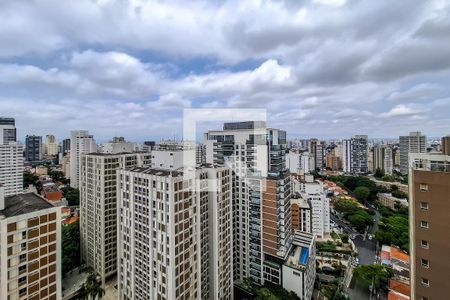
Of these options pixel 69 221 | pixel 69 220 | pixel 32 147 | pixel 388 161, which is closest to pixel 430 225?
pixel 69 221

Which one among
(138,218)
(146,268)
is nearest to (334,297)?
(146,268)

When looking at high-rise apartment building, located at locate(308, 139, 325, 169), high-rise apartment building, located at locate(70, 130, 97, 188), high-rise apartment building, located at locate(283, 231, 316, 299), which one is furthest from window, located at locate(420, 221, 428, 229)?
A: high-rise apartment building, located at locate(308, 139, 325, 169)

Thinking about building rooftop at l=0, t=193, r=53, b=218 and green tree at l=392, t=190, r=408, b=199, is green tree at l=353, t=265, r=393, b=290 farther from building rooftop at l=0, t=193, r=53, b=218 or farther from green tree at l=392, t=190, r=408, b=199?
green tree at l=392, t=190, r=408, b=199

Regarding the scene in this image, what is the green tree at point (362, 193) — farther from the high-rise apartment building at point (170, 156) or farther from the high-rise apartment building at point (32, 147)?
the high-rise apartment building at point (32, 147)

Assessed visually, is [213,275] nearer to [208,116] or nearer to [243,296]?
[243,296]

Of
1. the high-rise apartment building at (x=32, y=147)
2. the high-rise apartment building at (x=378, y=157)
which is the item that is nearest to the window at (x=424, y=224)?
the high-rise apartment building at (x=378, y=157)

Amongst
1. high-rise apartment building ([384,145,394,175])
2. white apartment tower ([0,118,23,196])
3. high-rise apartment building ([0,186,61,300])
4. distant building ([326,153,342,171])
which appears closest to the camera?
high-rise apartment building ([0,186,61,300])

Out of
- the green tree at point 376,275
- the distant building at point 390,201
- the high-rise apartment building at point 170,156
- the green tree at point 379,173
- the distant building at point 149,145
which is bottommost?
the green tree at point 376,275
